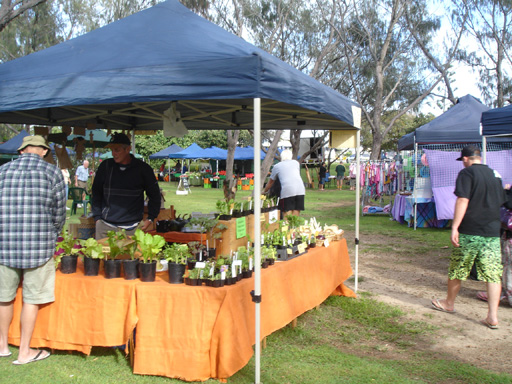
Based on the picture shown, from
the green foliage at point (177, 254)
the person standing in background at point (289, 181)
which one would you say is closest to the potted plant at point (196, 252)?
the green foliage at point (177, 254)

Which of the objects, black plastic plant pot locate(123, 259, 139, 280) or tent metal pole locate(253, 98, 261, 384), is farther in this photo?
black plastic plant pot locate(123, 259, 139, 280)

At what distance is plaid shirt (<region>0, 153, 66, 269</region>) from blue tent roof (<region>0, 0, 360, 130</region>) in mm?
506

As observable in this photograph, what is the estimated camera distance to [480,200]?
174 inches

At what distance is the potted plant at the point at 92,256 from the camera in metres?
3.51

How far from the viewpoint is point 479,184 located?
4441mm

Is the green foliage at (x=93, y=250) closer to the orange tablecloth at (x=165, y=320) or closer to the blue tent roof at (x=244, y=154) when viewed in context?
the orange tablecloth at (x=165, y=320)

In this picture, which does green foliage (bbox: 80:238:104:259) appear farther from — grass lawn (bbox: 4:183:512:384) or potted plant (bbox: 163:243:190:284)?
grass lawn (bbox: 4:183:512:384)

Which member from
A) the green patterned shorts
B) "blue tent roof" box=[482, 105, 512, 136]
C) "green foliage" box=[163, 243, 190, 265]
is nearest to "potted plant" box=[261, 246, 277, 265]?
"green foliage" box=[163, 243, 190, 265]

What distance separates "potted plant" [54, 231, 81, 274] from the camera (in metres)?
3.66

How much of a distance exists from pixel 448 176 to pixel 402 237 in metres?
1.94

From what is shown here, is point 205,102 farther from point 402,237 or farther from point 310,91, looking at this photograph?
point 402,237

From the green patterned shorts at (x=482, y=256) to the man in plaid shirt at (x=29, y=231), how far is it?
11.8 ft

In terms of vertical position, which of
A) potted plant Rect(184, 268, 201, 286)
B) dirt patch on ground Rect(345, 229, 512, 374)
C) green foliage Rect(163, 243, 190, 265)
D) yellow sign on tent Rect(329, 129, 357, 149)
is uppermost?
yellow sign on tent Rect(329, 129, 357, 149)

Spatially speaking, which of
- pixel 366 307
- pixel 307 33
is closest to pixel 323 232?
pixel 366 307
